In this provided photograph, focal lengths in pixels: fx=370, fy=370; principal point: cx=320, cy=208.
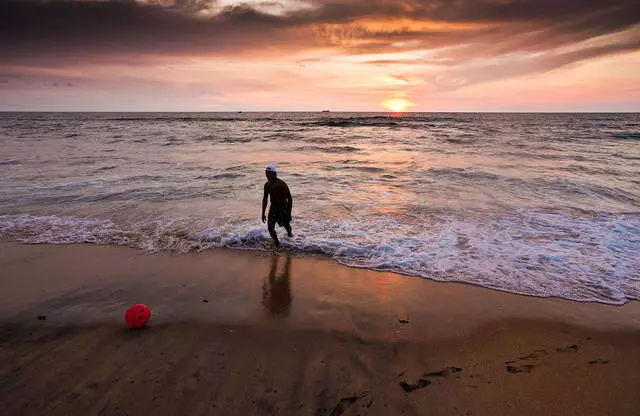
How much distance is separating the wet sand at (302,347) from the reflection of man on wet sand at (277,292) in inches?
1.2

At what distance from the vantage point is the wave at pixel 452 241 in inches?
230

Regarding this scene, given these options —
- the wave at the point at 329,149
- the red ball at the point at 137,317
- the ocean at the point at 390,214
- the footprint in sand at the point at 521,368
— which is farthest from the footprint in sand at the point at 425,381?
the wave at the point at 329,149

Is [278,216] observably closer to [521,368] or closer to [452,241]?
[452,241]

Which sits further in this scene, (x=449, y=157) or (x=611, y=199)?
(x=449, y=157)

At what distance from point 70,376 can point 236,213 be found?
6.22 meters

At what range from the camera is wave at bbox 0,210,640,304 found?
5848mm

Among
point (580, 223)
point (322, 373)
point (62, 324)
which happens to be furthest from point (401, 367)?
point (580, 223)

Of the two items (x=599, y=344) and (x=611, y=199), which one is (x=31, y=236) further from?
(x=611, y=199)

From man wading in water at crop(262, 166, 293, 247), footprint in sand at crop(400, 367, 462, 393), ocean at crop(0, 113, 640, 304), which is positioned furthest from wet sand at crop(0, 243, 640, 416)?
man wading in water at crop(262, 166, 293, 247)

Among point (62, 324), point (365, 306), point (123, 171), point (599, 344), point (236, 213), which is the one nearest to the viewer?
point (599, 344)

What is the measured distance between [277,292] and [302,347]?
4.64ft

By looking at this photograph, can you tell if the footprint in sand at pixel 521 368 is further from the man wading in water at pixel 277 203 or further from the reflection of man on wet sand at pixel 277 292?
the man wading in water at pixel 277 203

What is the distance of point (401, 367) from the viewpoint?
146 inches

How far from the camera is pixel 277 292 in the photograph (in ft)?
17.5
